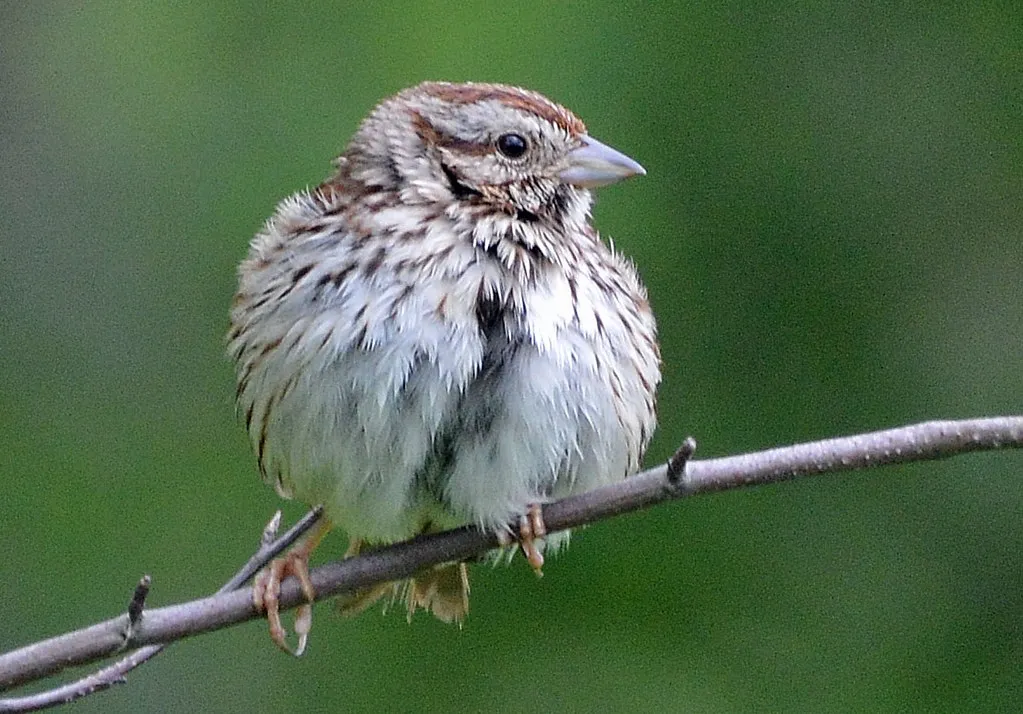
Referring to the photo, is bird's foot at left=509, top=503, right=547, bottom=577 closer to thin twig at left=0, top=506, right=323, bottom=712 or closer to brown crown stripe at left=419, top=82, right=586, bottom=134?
thin twig at left=0, top=506, right=323, bottom=712

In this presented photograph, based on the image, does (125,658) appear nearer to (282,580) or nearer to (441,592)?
(282,580)

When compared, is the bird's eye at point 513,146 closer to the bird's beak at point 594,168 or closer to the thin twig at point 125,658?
the bird's beak at point 594,168

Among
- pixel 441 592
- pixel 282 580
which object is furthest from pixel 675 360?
pixel 282 580

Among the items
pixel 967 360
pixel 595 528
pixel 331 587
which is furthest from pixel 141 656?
pixel 967 360

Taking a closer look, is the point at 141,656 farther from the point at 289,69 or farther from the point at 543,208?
the point at 289,69

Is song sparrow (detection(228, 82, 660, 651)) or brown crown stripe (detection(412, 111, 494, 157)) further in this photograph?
brown crown stripe (detection(412, 111, 494, 157))

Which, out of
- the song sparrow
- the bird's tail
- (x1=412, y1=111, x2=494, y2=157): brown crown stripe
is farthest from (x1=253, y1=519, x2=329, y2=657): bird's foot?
(x1=412, y1=111, x2=494, y2=157): brown crown stripe
